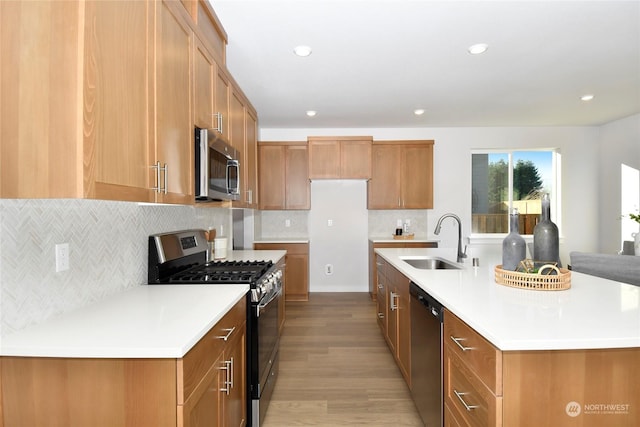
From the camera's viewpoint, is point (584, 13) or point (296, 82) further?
point (296, 82)

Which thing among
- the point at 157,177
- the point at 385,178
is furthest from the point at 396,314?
the point at 385,178

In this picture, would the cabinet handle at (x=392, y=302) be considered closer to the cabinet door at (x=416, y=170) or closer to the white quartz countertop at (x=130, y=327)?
the white quartz countertop at (x=130, y=327)

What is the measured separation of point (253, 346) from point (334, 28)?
215 cm

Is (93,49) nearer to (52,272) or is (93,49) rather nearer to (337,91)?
(52,272)

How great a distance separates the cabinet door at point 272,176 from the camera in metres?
5.00

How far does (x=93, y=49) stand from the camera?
100 centimetres

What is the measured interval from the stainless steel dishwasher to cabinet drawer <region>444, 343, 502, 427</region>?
9 centimetres

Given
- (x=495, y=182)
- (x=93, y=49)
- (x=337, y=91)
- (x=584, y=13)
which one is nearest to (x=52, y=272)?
(x=93, y=49)

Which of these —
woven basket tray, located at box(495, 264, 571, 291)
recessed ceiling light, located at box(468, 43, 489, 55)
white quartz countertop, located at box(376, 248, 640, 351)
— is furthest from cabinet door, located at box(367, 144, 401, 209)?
woven basket tray, located at box(495, 264, 571, 291)

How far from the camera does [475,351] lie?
48.9 inches

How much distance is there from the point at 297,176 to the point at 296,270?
1388mm

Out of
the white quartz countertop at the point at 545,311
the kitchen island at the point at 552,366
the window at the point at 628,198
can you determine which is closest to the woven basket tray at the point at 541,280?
the white quartz countertop at the point at 545,311

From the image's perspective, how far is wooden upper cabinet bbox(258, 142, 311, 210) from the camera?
16.4 ft

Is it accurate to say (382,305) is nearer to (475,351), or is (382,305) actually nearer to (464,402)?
(464,402)
